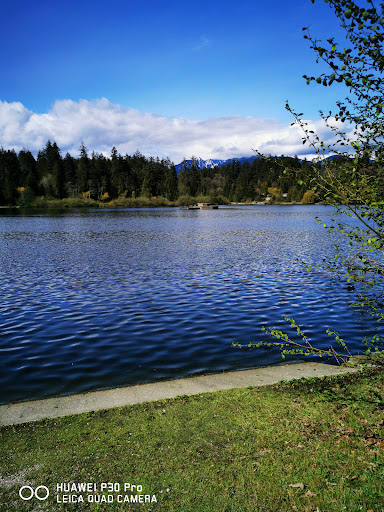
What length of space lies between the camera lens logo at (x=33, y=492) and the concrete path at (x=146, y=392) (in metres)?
2.10

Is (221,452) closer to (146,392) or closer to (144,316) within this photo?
(146,392)

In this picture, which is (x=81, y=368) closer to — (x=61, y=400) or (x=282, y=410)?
(x=61, y=400)

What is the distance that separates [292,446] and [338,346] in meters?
6.73

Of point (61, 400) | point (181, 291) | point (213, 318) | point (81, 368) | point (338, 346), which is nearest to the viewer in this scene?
point (61, 400)

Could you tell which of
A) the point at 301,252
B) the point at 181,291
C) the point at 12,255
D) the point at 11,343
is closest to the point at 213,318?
the point at 181,291

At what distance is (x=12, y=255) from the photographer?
31188mm

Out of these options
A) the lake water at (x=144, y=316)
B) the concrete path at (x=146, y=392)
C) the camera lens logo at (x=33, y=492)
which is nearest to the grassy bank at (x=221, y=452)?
the camera lens logo at (x=33, y=492)

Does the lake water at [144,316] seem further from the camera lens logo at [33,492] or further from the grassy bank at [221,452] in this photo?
the camera lens logo at [33,492]

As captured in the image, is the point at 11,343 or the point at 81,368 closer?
the point at 81,368

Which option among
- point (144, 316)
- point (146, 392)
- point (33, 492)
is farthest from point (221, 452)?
point (144, 316)

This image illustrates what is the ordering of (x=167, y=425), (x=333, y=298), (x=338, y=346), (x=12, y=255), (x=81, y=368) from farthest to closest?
(x=12, y=255)
(x=333, y=298)
(x=338, y=346)
(x=81, y=368)
(x=167, y=425)

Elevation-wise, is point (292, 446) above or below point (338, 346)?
A: above

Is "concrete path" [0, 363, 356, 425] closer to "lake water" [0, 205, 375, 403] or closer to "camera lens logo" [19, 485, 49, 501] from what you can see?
"lake water" [0, 205, 375, 403]

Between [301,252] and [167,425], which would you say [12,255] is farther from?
[167,425]
